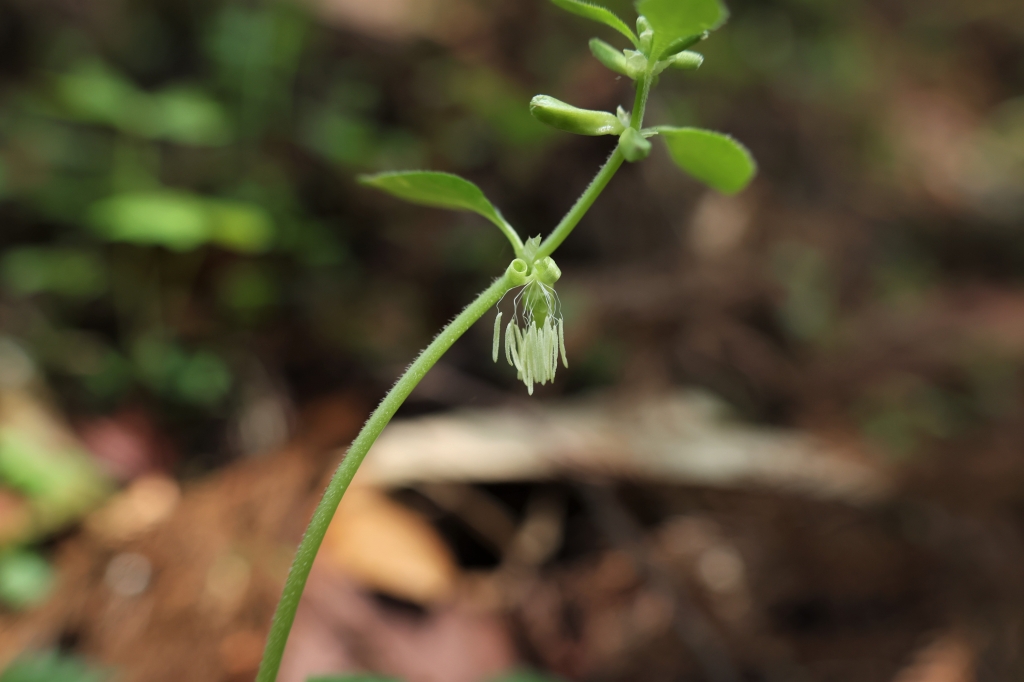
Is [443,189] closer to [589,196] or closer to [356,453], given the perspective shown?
[589,196]

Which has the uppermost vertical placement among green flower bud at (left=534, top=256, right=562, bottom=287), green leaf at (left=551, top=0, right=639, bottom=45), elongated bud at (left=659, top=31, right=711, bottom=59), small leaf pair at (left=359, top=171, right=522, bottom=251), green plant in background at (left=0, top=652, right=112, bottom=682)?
green leaf at (left=551, top=0, right=639, bottom=45)

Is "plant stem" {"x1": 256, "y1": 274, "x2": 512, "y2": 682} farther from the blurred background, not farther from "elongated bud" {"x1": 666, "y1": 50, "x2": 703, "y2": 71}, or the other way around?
the blurred background

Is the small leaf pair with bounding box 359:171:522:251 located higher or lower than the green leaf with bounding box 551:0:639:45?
lower

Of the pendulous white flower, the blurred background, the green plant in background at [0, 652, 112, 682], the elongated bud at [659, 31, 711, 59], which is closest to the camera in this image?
the elongated bud at [659, 31, 711, 59]

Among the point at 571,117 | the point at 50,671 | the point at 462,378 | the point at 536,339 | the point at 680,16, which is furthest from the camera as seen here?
the point at 462,378

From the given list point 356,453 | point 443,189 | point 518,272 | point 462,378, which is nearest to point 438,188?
point 443,189

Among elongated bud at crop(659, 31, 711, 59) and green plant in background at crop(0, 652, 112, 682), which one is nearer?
elongated bud at crop(659, 31, 711, 59)

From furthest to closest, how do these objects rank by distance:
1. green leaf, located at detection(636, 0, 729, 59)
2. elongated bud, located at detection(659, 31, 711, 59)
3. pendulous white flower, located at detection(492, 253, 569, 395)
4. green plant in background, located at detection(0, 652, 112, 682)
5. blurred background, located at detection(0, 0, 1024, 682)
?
blurred background, located at detection(0, 0, 1024, 682) < green plant in background, located at detection(0, 652, 112, 682) < pendulous white flower, located at detection(492, 253, 569, 395) < elongated bud, located at detection(659, 31, 711, 59) < green leaf, located at detection(636, 0, 729, 59)

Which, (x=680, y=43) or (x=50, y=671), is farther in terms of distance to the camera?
(x=50, y=671)

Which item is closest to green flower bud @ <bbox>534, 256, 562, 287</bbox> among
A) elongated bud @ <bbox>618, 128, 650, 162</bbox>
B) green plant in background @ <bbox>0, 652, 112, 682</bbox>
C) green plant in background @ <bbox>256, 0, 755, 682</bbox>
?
green plant in background @ <bbox>256, 0, 755, 682</bbox>

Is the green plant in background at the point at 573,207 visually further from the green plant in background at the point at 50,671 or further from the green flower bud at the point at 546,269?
the green plant in background at the point at 50,671
